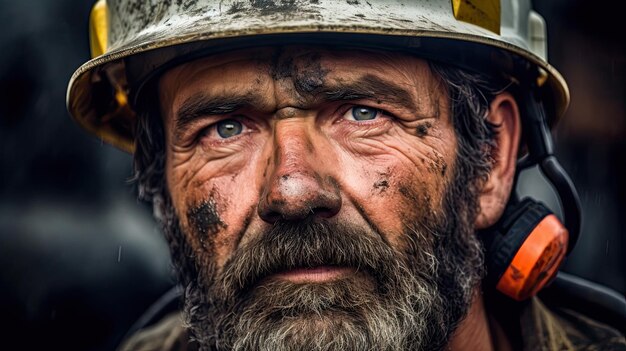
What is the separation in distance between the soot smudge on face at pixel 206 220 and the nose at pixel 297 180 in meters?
0.23

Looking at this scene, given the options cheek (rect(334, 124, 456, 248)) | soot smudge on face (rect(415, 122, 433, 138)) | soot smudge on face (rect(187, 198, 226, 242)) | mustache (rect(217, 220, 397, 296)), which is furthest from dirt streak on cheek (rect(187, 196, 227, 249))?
soot smudge on face (rect(415, 122, 433, 138))

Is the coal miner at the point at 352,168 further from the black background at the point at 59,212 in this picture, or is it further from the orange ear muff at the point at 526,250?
the black background at the point at 59,212

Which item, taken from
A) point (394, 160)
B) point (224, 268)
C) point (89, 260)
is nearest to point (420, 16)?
point (394, 160)

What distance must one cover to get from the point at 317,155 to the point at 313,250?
291 mm

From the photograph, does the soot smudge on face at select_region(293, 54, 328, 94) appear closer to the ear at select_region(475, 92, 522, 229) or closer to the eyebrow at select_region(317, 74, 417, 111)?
the eyebrow at select_region(317, 74, 417, 111)

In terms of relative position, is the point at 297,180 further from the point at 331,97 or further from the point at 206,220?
the point at 206,220

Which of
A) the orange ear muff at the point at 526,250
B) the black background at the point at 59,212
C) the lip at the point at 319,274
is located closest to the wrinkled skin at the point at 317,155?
the lip at the point at 319,274

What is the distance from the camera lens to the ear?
2.89 meters

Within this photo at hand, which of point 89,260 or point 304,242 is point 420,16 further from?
point 89,260

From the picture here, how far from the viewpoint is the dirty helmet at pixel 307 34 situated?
238cm

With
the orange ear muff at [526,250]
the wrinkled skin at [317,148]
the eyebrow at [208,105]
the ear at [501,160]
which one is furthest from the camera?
the ear at [501,160]

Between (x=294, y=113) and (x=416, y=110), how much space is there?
0.40 metres

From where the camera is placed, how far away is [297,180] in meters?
2.37

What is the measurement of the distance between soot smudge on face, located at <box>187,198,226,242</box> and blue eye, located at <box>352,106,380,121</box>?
0.53 metres
